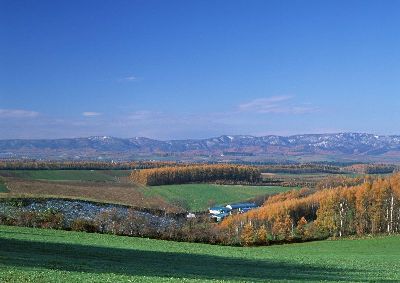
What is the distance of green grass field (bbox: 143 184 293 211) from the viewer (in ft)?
529

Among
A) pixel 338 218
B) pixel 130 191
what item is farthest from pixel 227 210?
pixel 338 218

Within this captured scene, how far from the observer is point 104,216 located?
95.2 m

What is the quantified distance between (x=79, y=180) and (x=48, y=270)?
159m

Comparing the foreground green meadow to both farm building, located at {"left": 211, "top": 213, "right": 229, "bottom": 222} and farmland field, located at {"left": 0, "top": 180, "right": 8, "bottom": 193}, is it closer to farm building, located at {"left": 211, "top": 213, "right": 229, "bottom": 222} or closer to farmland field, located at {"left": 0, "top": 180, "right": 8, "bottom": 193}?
farm building, located at {"left": 211, "top": 213, "right": 229, "bottom": 222}

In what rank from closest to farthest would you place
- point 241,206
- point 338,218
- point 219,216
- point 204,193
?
point 338,218, point 219,216, point 241,206, point 204,193

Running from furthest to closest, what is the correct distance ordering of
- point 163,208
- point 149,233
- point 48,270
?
point 163,208 < point 149,233 < point 48,270

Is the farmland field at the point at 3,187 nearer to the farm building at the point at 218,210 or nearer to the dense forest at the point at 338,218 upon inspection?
the farm building at the point at 218,210

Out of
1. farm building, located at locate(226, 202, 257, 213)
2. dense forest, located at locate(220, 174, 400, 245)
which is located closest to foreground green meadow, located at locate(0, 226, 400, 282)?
dense forest, located at locate(220, 174, 400, 245)

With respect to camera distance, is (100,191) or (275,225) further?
(100,191)

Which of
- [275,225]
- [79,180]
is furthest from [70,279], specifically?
[79,180]

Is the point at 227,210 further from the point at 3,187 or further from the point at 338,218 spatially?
the point at 3,187

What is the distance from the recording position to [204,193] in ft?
567

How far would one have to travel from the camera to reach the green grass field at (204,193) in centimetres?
16125

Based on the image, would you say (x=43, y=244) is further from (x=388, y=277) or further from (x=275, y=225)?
(x=275, y=225)
